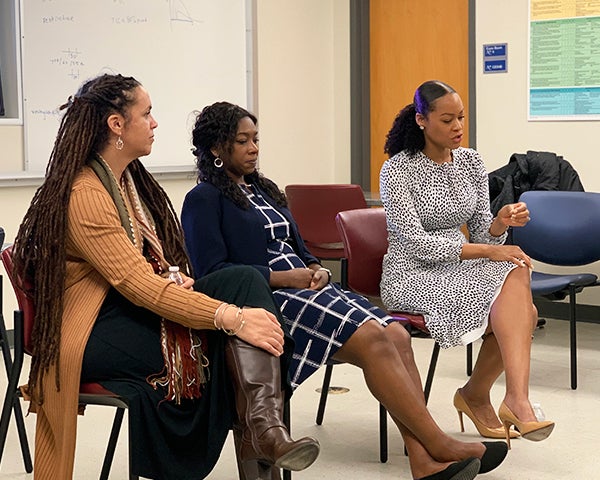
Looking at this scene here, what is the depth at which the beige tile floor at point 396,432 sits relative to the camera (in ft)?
10.3

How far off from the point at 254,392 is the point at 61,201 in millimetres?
642

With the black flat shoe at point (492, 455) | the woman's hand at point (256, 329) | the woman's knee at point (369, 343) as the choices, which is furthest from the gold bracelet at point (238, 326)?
the black flat shoe at point (492, 455)

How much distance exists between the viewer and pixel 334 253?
5.19 m

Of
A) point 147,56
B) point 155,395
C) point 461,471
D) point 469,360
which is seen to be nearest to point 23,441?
point 155,395

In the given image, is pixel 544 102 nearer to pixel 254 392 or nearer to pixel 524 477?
pixel 524 477

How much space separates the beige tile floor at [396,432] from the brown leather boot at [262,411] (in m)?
0.52

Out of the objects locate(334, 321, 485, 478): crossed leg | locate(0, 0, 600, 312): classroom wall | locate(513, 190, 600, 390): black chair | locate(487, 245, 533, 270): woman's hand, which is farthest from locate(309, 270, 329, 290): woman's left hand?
locate(0, 0, 600, 312): classroom wall

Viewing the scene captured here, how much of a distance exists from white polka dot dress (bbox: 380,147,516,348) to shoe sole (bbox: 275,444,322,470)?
1.10 metres

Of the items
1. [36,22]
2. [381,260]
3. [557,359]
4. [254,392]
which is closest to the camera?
[254,392]

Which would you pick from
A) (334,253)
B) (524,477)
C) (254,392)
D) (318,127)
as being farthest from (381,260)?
(318,127)

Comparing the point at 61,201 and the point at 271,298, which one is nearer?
the point at 61,201

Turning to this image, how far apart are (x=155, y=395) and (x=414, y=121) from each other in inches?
61.2

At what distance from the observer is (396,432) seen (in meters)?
3.57

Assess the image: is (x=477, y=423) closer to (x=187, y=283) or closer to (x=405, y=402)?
(x=405, y=402)
